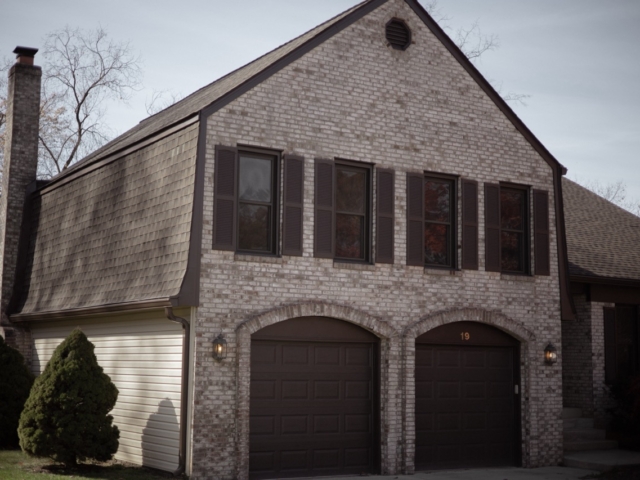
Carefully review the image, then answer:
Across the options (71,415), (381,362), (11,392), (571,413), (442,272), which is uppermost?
(442,272)

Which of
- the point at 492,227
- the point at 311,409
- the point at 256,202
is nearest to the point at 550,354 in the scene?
the point at 492,227

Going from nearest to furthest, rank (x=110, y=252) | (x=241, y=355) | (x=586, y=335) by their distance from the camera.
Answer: (x=241, y=355) < (x=110, y=252) < (x=586, y=335)

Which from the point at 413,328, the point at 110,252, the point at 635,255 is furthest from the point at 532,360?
the point at 110,252

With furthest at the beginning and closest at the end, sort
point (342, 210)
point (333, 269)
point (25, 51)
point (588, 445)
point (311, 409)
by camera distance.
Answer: point (25, 51)
point (588, 445)
point (342, 210)
point (333, 269)
point (311, 409)

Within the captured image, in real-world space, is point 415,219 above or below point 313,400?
above

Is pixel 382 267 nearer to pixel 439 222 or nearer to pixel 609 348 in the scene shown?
pixel 439 222

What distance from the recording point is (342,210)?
15664 millimetres

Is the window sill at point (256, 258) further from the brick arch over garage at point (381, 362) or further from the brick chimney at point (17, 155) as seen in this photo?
the brick chimney at point (17, 155)

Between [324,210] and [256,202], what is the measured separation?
4.15ft

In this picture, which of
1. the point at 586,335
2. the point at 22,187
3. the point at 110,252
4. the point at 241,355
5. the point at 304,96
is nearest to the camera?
the point at 241,355

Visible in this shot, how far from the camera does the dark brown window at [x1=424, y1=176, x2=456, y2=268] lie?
16.7 m

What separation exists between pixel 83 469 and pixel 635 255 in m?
14.0

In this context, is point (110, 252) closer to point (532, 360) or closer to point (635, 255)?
point (532, 360)

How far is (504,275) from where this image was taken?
56.7 ft
